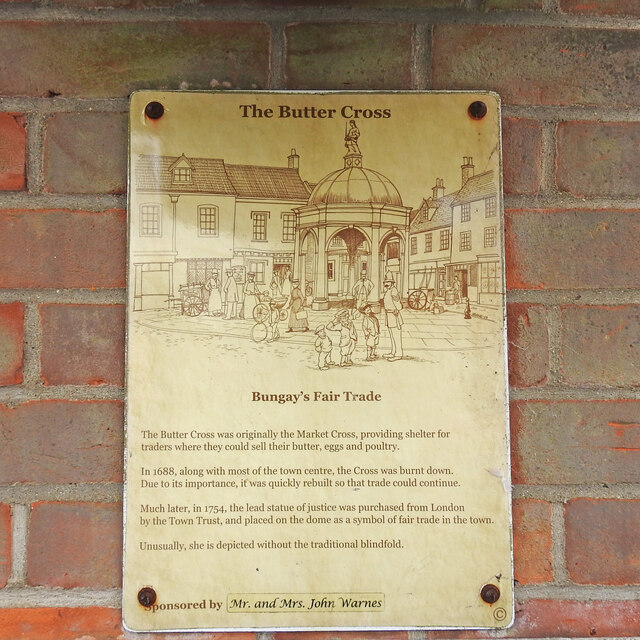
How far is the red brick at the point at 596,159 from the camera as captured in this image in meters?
0.70

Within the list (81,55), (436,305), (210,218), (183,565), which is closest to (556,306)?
(436,305)

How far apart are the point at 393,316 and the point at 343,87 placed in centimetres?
27

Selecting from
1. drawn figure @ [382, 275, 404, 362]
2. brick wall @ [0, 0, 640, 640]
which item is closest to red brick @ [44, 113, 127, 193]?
brick wall @ [0, 0, 640, 640]

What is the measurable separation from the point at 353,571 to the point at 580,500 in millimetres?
272

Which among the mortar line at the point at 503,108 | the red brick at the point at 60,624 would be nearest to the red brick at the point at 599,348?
the mortar line at the point at 503,108

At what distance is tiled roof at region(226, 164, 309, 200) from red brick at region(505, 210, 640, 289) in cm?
25

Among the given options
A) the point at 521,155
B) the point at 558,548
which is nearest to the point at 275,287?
the point at 521,155

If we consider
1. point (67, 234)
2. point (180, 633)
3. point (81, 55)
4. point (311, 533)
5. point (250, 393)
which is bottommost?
point (180, 633)

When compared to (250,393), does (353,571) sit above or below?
below

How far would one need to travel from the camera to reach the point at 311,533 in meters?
0.67

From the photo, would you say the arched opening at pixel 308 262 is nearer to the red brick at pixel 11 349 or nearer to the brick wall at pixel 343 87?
the brick wall at pixel 343 87

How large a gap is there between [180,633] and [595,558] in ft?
1.57

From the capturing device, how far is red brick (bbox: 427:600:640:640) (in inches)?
26.6

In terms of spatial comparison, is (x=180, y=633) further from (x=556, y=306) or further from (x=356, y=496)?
(x=556, y=306)
